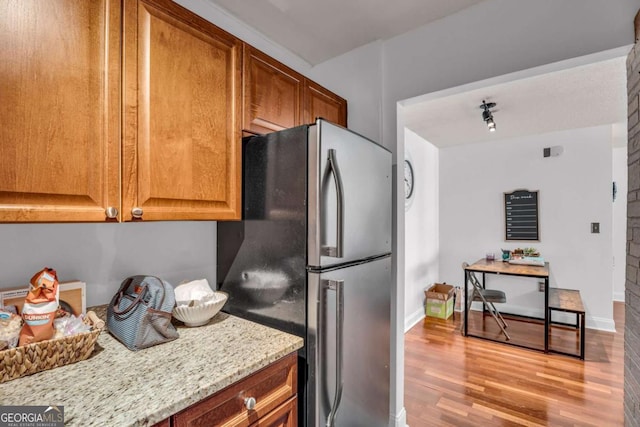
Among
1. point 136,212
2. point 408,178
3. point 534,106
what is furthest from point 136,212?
point 534,106

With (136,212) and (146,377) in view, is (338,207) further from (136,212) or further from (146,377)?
(146,377)

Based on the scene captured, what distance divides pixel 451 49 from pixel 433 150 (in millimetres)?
3054

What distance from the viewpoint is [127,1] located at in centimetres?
105

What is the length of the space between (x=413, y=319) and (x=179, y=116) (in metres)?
3.57

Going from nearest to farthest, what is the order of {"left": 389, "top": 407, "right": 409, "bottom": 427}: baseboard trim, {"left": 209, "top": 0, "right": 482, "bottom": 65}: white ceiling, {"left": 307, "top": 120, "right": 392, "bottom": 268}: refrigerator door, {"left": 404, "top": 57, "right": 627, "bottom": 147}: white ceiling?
Answer: {"left": 307, "top": 120, "right": 392, "bottom": 268}: refrigerator door, {"left": 209, "top": 0, "right": 482, "bottom": 65}: white ceiling, {"left": 389, "top": 407, "right": 409, "bottom": 427}: baseboard trim, {"left": 404, "top": 57, "right": 627, "bottom": 147}: white ceiling

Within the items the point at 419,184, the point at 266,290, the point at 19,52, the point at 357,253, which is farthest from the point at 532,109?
the point at 19,52

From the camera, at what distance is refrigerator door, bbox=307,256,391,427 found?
1.21 metres

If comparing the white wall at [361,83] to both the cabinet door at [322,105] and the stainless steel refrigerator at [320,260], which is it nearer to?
Result: the cabinet door at [322,105]

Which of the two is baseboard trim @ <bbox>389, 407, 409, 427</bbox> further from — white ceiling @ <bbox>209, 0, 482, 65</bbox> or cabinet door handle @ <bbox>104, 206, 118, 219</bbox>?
white ceiling @ <bbox>209, 0, 482, 65</bbox>

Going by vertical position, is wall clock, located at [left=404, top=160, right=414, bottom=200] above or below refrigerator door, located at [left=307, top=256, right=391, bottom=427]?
above

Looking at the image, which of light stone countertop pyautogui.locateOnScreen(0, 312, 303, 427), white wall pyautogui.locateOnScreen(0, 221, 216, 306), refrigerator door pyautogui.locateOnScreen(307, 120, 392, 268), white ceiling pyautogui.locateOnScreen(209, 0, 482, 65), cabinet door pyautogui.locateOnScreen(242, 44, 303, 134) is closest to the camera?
light stone countertop pyautogui.locateOnScreen(0, 312, 303, 427)

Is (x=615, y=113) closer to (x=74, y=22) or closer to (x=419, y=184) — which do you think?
(x=419, y=184)

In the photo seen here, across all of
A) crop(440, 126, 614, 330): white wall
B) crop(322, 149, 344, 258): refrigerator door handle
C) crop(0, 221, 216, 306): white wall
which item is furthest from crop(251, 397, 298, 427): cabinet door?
crop(440, 126, 614, 330): white wall

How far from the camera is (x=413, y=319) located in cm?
388
